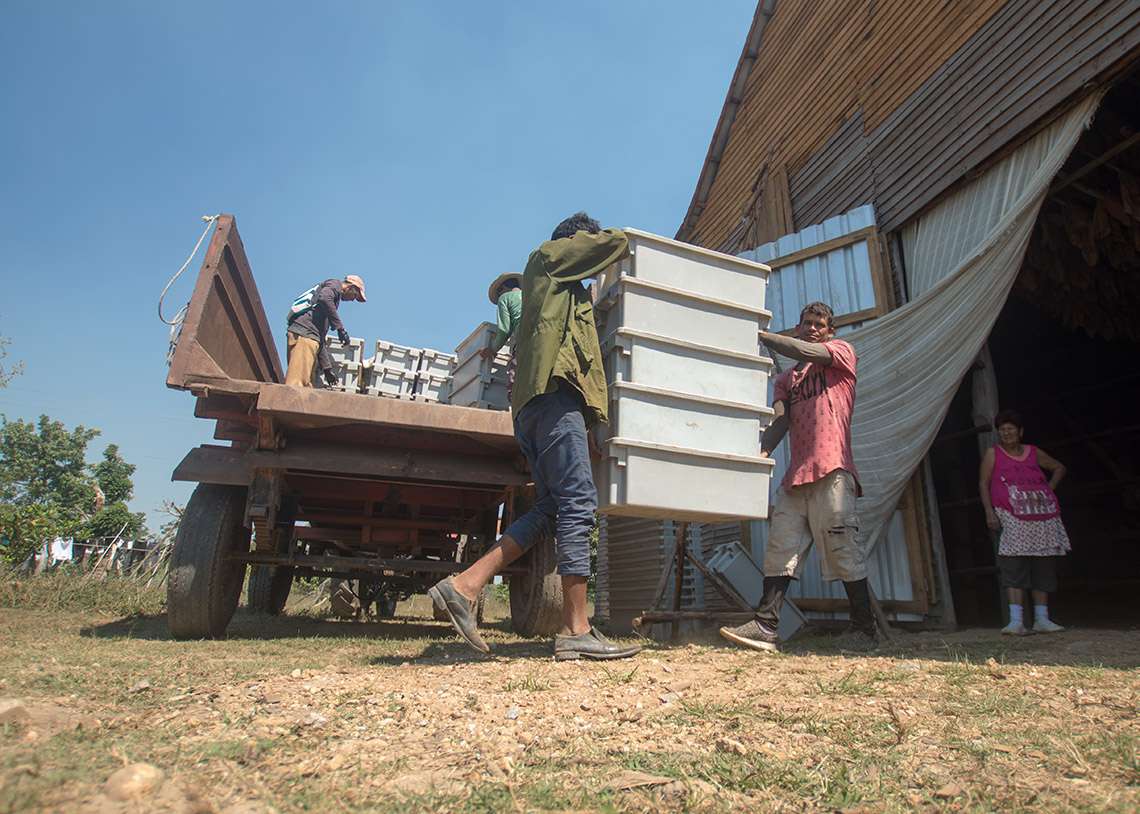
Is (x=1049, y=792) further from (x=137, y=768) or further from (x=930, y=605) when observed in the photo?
(x=930, y=605)

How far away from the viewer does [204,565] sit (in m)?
3.93

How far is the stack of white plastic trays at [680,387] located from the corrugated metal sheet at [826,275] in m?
2.93

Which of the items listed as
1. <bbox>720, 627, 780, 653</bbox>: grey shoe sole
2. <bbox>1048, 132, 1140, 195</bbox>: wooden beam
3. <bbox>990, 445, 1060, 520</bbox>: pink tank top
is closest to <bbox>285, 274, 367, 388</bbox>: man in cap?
<bbox>720, 627, 780, 653</bbox>: grey shoe sole

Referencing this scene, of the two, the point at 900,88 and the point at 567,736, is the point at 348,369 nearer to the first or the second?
the point at 567,736

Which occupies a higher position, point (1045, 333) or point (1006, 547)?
point (1045, 333)

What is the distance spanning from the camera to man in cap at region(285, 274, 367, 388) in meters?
6.24

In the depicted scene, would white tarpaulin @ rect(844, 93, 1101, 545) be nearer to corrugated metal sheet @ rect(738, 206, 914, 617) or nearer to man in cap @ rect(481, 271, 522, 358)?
corrugated metal sheet @ rect(738, 206, 914, 617)

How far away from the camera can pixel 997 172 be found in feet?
17.5

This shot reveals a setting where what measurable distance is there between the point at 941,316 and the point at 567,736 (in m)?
4.80

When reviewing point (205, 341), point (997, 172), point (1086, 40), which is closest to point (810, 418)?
→ point (997, 172)

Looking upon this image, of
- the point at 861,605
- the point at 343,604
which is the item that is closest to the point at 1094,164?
the point at 861,605

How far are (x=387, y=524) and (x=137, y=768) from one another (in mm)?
3561

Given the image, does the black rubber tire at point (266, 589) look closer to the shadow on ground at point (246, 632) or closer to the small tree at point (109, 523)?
the shadow on ground at point (246, 632)

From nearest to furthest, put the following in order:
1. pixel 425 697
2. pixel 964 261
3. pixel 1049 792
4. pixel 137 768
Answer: pixel 137 768 < pixel 1049 792 < pixel 425 697 < pixel 964 261
